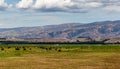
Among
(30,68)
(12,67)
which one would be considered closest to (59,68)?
(30,68)

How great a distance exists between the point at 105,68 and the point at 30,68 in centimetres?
1820

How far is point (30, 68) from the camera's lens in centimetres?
7488

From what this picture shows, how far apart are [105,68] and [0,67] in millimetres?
25774

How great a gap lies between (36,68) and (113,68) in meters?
18.7

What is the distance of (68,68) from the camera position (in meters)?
75.8

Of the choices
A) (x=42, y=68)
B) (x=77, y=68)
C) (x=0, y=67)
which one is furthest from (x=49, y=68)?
(x=0, y=67)

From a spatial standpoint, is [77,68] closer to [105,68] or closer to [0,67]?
[105,68]

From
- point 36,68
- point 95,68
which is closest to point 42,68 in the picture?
point 36,68

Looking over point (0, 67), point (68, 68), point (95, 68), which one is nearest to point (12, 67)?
point (0, 67)

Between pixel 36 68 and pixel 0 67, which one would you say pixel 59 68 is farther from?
pixel 0 67

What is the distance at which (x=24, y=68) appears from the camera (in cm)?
7425

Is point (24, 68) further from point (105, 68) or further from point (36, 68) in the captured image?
point (105, 68)

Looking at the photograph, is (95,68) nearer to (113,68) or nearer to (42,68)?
(113,68)

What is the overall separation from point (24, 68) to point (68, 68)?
34.9ft
